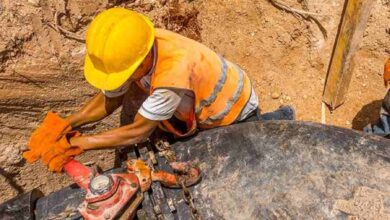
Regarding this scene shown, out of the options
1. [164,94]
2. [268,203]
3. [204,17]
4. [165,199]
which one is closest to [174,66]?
[164,94]

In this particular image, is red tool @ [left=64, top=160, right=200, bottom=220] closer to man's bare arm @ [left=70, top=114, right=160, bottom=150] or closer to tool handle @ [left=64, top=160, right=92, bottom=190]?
tool handle @ [left=64, top=160, right=92, bottom=190]

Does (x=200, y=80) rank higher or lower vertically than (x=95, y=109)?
Answer: higher

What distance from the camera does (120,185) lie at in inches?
112

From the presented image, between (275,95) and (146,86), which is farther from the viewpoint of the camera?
(275,95)

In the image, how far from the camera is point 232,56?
18.6 ft

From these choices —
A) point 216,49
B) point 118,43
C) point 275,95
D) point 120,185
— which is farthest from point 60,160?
point 275,95

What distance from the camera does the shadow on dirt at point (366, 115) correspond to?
5496mm

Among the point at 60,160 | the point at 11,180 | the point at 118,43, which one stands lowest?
the point at 11,180

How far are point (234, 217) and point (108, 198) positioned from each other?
793 mm

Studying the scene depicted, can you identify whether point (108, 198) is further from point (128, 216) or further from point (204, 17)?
point (204, 17)

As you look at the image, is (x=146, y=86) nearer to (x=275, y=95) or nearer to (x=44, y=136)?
(x=44, y=136)

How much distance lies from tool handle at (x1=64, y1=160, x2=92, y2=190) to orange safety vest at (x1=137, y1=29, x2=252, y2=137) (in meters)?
0.68

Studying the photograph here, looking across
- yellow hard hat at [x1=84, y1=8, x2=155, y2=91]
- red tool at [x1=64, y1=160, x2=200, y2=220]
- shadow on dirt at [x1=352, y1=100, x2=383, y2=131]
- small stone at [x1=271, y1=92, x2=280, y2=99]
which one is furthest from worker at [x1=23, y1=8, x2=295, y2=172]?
shadow on dirt at [x1=352, y1=100, x2=383, y2=131]

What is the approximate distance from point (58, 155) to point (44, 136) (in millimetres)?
174
